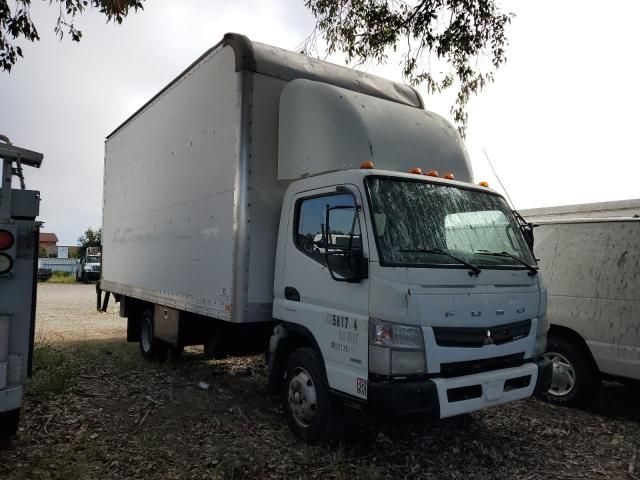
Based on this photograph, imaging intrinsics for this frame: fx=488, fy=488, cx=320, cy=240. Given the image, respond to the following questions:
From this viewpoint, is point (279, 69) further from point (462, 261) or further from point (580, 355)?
point (580, 355)

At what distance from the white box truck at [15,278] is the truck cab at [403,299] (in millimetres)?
2082

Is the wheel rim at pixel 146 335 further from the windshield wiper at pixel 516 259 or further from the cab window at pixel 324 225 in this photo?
Answer: the windshield wiper at pixel 516 259

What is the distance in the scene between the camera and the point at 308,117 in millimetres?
4648

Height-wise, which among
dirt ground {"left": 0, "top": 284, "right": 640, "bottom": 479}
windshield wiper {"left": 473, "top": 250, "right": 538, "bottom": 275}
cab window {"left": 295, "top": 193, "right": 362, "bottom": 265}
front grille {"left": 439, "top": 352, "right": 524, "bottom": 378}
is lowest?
dirt ground {"left": 0, "top": 284, "right": 640, "bottom": 479}

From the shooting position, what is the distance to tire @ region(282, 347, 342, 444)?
162 inches

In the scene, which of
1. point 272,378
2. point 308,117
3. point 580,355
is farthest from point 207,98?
point 580,355

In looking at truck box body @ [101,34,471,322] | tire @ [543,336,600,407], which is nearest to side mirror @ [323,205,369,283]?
truck box body @ [101,34,471,322]

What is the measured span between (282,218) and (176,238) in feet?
6.92

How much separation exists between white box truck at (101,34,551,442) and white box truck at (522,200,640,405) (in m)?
1.29

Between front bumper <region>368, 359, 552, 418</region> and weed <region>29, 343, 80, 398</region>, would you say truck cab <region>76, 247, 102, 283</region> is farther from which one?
front bumper <region>368, 359, 552, 418</region>

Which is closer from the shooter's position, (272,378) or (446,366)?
(446,366)

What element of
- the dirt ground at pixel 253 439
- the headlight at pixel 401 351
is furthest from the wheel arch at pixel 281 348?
the headlight at pixel 401 351

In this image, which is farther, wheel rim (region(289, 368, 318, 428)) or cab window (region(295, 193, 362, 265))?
wheel rim (region(289, 368, 318, 428))

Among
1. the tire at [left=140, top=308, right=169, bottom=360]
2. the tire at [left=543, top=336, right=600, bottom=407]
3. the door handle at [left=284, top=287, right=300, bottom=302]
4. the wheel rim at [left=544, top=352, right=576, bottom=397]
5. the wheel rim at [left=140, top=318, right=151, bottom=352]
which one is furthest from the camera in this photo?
the wheel rim at [left=140, top=318, right=151, bottom=352]
